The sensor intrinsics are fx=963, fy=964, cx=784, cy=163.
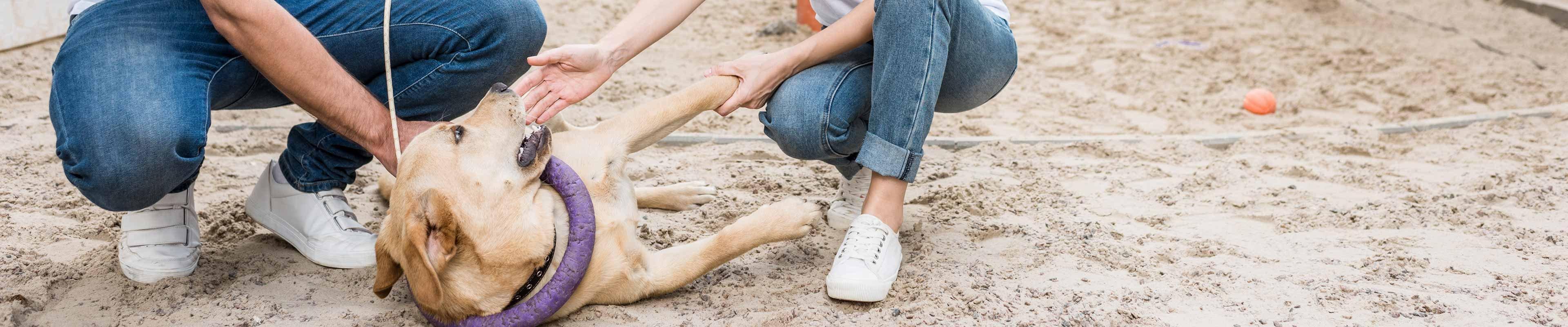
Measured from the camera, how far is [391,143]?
2129 millimetres

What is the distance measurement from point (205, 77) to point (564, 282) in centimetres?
93

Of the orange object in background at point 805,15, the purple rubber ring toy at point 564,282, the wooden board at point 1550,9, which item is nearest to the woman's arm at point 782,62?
the purple rubber ring toy at point 564,282

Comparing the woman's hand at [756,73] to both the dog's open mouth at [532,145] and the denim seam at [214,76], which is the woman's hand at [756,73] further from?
the denim seam at [214,76]

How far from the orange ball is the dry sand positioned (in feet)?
0.17

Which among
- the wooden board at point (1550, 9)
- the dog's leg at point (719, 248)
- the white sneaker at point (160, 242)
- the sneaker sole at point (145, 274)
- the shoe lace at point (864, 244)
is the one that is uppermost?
the shoe lace at point (864, 244)

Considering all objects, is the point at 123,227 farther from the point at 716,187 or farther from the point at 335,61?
the point at 716,187

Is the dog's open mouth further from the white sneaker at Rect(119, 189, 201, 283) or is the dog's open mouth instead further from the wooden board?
the wooden board

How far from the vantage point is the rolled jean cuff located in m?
2.23

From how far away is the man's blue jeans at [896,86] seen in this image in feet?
7.14

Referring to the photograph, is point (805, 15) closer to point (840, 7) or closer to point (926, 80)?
point (840, 7)

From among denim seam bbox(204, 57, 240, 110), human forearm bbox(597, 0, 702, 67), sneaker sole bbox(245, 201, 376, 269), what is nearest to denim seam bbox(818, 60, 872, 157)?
human forearm bbox(597, 0, 702, 67)

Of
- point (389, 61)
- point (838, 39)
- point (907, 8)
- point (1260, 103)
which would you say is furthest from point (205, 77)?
point (1260, 103)

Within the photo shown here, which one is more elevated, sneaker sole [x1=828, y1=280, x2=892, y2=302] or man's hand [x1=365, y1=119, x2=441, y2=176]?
man's hand [x1=365, y1=119, x2=441, y2=176]

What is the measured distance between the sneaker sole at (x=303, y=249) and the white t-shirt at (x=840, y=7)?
1.31 meters
